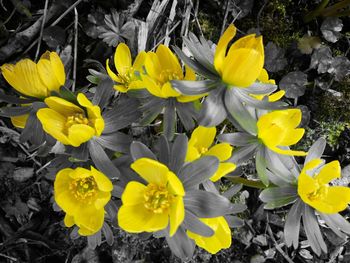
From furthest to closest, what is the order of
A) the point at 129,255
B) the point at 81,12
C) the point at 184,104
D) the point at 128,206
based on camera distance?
1. the point at 81,12
2. the point at 129,255
3. the point at 184,104
4. the point at 128,206

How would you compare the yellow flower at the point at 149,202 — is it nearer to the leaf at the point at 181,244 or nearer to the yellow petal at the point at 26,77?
the leaf at the point at 181,244

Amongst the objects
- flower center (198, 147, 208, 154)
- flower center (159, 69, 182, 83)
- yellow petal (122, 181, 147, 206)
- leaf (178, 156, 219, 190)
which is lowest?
flower center (198, 147, 208, 154)

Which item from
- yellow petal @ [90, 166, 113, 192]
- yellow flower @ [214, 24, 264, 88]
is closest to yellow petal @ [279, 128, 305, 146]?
yellow flower @ [214, 24, 264, 88]

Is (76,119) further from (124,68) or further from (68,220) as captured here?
(124,68)

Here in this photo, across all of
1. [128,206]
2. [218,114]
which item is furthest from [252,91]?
[128,206]

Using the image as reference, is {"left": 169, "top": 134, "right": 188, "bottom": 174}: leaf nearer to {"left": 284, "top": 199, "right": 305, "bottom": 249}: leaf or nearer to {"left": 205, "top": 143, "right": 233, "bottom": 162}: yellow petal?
{"left": 205, "top": 143, "right": 233, "bottom": 162}: yellow petal

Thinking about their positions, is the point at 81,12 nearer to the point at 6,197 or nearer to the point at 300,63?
the point at 6,197
